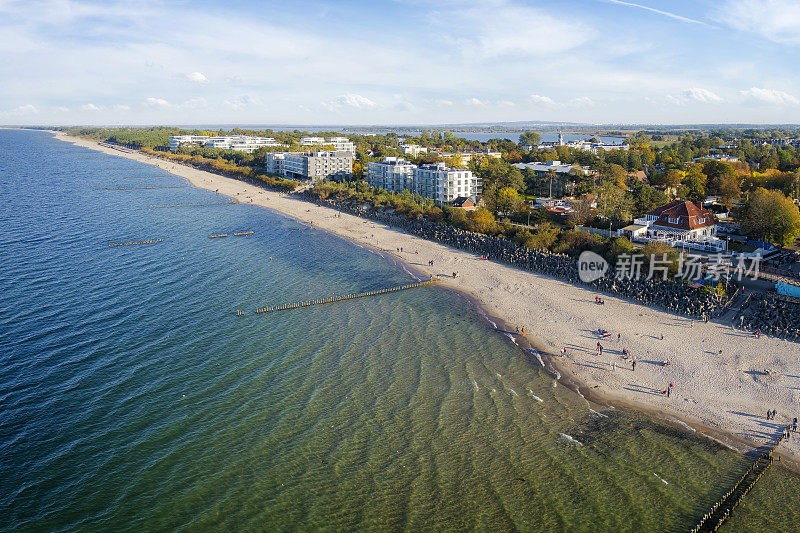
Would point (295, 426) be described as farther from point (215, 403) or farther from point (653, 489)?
point (653, 489)

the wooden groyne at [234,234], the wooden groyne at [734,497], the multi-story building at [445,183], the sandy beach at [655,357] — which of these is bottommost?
the wooden groyne at [734,497]

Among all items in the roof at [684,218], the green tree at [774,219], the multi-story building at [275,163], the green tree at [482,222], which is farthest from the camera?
the multi-story building at [275,163]

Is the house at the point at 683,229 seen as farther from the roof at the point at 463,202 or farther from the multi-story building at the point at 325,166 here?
the multi-story building at the point at 325,166

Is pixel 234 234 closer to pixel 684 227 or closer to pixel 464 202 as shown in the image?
pixel 464 202

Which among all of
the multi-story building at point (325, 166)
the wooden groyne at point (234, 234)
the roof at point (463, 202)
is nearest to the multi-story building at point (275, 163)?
the multi-story building at point (325, 166)

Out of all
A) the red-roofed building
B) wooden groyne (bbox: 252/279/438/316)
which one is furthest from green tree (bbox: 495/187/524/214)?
wooden groyne (bbox: 252/279/438/316)

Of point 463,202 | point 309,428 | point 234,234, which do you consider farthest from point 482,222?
point 309,428

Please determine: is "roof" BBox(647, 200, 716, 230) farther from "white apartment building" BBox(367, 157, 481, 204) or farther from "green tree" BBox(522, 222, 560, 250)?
"white apartment building" BBox(367, 157, 481, 204)
